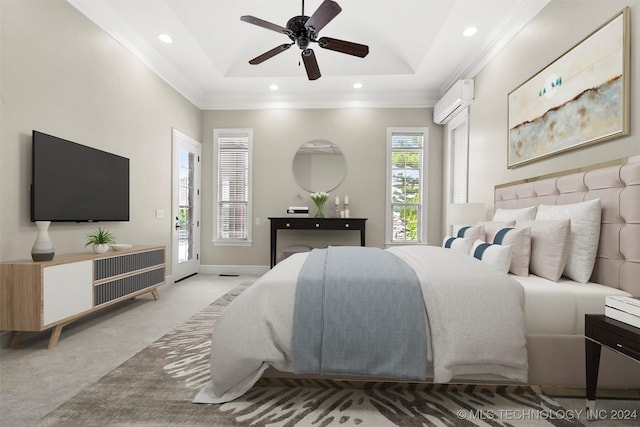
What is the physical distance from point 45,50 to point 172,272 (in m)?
2.99

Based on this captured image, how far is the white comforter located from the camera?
60.4 inches

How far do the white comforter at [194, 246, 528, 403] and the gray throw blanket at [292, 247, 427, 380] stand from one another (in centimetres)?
6

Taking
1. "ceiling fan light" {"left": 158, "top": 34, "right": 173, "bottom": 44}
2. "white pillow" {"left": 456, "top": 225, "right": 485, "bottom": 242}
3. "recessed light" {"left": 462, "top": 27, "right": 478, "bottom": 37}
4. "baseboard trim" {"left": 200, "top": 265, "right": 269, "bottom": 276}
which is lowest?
"baseboard trim" {"left": 200, "top": 265, "right": 269, "bottom": 276}

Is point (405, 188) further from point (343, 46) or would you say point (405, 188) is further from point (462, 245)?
point (343, 46)

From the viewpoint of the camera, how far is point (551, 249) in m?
1.97

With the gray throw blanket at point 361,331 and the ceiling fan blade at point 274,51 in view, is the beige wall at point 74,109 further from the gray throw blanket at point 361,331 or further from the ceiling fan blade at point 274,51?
the gray throw blanket at point 361,331

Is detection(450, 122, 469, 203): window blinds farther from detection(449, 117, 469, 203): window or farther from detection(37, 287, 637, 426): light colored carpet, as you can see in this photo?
detection(37, 287, 637, 426): light colored carpet

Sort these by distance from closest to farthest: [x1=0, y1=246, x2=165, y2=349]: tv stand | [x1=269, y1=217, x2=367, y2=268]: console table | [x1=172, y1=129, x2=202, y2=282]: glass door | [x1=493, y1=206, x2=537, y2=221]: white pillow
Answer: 1. [x1=0, y1=246, x2=165, y2=349]: tv stand
2. [x1=493, y1=206, x2=537, y2=221]: white pillow
3. [x1=172, y1=129, x2=202, y2=282]: glass door
4. [x1=269, y1=217, x2=367, y2=268]: console table

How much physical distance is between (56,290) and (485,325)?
281cm

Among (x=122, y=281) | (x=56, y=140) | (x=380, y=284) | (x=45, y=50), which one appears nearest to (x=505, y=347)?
(x=380, y=284)

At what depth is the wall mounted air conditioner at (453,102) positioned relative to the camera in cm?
404

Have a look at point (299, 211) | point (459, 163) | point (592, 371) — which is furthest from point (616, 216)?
point (299, 211)

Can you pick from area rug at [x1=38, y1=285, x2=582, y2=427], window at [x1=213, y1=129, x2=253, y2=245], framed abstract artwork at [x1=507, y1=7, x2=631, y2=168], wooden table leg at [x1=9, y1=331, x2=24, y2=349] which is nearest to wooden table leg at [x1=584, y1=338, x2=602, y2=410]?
area rug at [x1=38, y1=285, x2=582, y2=427]

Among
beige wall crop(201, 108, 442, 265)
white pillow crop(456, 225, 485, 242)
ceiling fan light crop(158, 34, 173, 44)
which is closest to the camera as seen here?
white pillow crop(456, 225, 485, 242)
